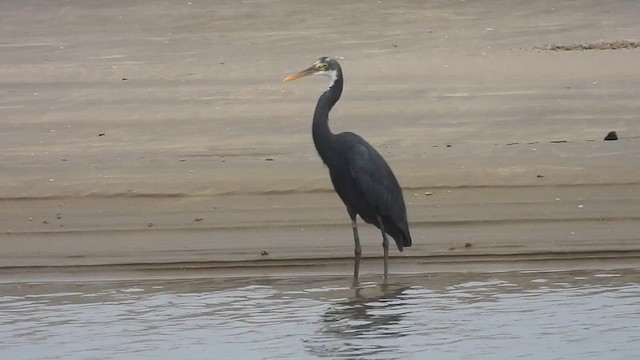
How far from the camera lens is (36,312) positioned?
28.1 ft

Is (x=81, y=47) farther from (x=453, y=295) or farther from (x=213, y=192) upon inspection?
(x=453, y=295)

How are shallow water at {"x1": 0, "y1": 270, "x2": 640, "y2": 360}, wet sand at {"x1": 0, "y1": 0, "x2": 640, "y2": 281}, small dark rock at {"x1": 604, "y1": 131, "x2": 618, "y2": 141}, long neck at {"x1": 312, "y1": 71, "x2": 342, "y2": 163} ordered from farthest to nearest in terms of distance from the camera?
small dark rock at {"x1": 604, "y1": 131, "x2": 618, "y2": 141} < wet sand at {"x1": 0, "y1": 0, "x2": 640, "y2": 281} < long neck at {"x1": 312, "y1": 71, "x2": 342, "y2": 163} < shallow water at {"x1": 0, "y1": 270, "x2": 640, "y2": 360}

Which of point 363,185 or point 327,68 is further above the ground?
point 327,68

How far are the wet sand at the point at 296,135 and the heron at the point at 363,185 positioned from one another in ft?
0.97

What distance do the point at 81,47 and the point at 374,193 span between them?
30.5ft

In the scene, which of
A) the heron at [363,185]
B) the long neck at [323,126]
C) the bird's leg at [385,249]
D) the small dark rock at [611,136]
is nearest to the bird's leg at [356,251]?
the heron at [363,185]

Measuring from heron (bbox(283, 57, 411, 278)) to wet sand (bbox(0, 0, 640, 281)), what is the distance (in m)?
0.30

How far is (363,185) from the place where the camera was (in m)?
9.38

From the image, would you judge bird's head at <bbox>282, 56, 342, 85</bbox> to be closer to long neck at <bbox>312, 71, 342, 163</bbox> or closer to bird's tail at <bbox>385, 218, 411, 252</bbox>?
long neck at <bbox>312, 71, 342, 163</bbox>

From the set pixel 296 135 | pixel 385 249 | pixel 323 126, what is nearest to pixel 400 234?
pixel 385 249

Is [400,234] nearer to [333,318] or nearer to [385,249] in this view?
[385,249]

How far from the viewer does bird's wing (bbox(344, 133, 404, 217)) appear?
9344 mm

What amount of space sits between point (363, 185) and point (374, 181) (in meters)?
0.08

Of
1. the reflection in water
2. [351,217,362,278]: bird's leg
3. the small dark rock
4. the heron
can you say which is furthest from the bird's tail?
the small dark rock
